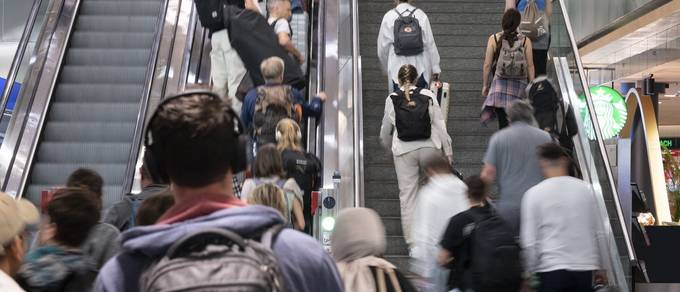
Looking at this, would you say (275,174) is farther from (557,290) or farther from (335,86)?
(335,86)

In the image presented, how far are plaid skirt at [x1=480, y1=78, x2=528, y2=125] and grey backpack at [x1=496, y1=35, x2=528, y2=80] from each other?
48 mm

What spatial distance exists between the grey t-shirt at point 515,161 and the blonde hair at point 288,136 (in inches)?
61.6

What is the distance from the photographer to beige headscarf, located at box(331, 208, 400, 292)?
370 centimetres

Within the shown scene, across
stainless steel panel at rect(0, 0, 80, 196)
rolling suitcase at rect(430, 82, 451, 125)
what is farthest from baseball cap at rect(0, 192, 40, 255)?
rolling suitcase at rect(430, 82, 451, 125)

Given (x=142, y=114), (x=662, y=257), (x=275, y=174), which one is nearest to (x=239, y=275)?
(x=275, y=174)

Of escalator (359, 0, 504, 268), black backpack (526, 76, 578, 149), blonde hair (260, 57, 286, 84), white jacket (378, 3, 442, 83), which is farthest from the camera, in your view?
white jacket (378, 3, 442, 83)

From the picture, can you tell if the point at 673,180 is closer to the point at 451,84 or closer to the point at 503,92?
the point at 451,84

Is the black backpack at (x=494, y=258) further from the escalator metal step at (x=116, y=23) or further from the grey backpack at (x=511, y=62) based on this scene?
the escalator metal step at (x=116, y=23)

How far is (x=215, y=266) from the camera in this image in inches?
74.3

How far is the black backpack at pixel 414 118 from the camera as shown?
359 inches

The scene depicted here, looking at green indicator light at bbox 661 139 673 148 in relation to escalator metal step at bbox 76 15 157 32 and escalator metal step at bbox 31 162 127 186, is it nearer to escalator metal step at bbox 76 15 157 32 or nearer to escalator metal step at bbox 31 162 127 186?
escalator metal step at bbox 76 15 157 32

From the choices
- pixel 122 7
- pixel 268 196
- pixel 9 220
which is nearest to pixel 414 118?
pixel 268 196

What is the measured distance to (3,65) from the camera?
53.3ft

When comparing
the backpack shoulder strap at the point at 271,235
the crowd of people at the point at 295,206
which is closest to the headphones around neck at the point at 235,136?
the crowd of people at the point at 295,206
